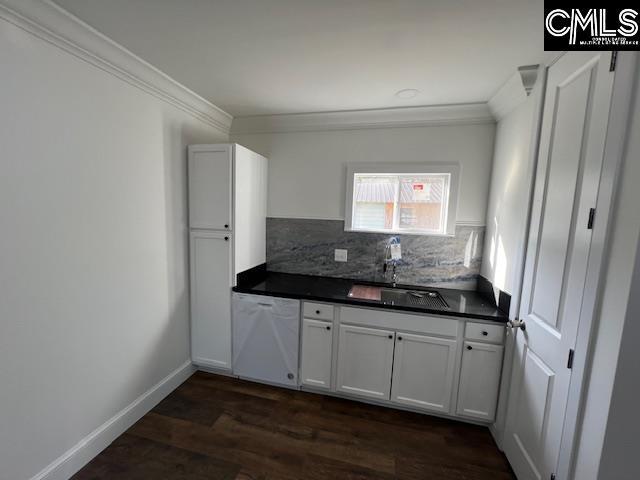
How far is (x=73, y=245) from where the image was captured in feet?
4.59

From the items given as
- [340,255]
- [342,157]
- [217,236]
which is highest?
[342,157]

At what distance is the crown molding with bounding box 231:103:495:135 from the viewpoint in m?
2.18

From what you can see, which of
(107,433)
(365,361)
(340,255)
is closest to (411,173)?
(340,255)

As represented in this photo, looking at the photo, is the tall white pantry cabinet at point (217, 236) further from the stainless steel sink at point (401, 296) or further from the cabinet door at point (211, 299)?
the stainless steel sink at point (401, 296)

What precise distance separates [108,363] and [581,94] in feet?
9.61

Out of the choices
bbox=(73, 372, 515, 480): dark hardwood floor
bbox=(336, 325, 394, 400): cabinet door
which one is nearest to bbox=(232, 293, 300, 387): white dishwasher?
bbox=(73, 372, 515, 480): dark hardwood floor

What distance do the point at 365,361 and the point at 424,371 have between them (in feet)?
1.42

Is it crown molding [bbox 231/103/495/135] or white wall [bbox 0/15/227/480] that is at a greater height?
crown molding [bbox 231/103/495/135]

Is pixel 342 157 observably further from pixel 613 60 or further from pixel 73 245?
pixel 73 245

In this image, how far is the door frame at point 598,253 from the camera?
928 millimetres

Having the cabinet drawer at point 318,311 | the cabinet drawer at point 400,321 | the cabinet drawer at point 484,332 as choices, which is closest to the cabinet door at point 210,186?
the cabinet drawer at point 318,311

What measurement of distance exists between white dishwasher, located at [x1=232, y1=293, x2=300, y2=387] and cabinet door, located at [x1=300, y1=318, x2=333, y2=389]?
3.0 inches

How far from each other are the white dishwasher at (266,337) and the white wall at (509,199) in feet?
5.14

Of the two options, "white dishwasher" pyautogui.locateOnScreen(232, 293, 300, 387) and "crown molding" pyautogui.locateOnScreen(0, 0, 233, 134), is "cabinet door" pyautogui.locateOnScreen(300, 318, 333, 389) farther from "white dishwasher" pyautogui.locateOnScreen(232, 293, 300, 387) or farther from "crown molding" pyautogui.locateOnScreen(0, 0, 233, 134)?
"crown molding" pyautogui.locateOnScreen(0, 0, 233, 134)
